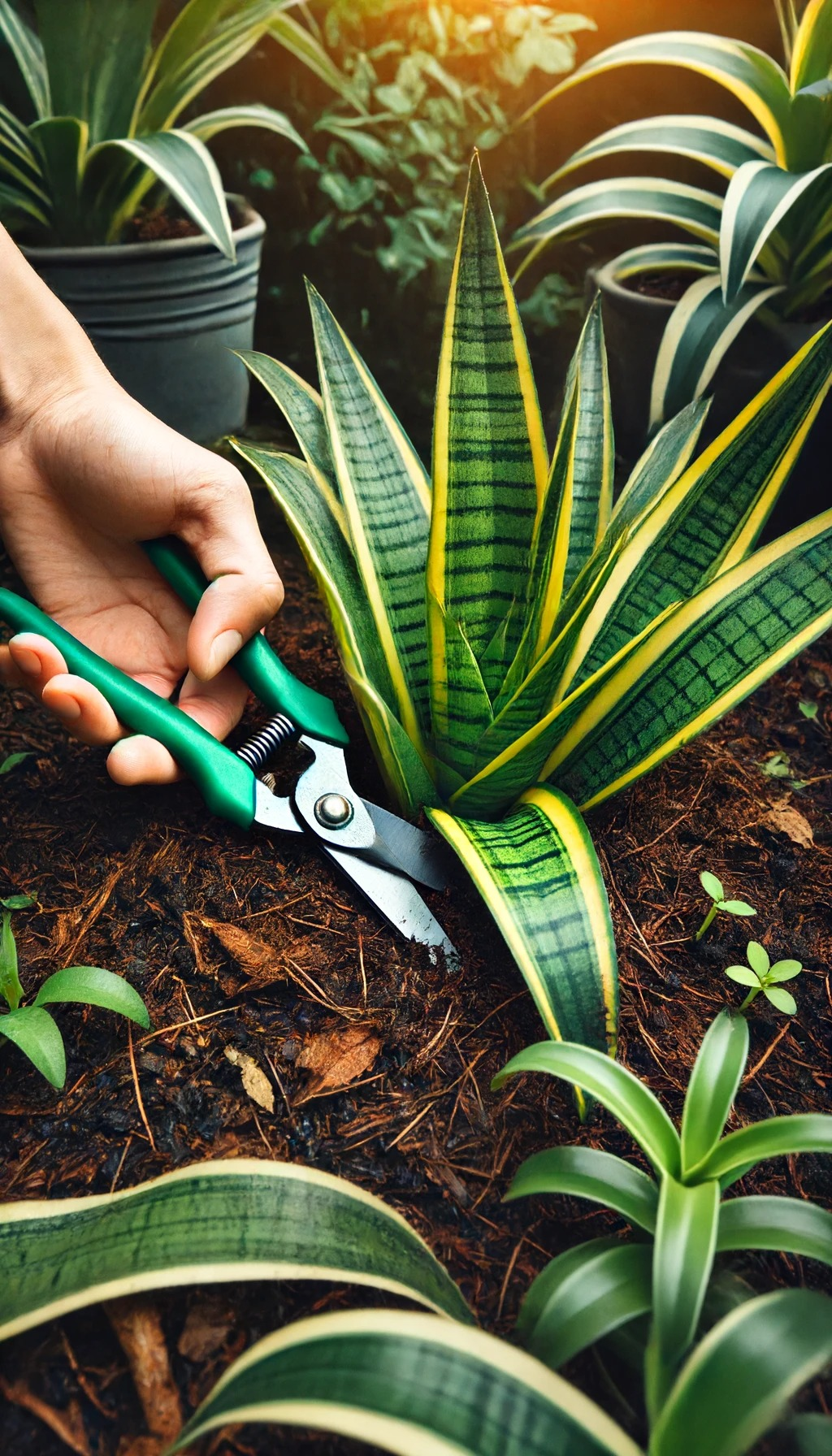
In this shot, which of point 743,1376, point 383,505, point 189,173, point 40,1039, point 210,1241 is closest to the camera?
point 743,1376

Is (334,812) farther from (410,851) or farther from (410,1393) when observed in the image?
(410,1393)

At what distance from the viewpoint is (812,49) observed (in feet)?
4.11

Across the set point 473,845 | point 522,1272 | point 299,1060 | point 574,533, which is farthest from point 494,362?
point 522,1272

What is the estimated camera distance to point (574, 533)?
93cm

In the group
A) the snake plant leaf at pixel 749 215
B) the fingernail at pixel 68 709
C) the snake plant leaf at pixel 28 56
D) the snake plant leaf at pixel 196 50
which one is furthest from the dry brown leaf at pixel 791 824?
the snake plant leaf at pixel 28 56

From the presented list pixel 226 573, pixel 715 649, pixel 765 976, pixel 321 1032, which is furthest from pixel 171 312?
pixel 765 976

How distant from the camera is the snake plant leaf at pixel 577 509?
794 millimetres

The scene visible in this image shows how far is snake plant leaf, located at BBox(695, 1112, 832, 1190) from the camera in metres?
0.56

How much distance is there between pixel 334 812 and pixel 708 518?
453 millimetres

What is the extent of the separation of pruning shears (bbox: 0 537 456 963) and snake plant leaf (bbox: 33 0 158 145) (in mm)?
941

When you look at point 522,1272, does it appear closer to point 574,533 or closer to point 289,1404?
point 289,1404

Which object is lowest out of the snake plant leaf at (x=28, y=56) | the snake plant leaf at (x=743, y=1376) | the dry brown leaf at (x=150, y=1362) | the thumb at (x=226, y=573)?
the dry brown leaf at (x=150, y=1362)

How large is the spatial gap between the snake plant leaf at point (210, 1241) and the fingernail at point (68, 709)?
38cm

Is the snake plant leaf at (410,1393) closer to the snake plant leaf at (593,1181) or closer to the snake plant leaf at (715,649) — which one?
the snake plant leaf at (593,1181)
